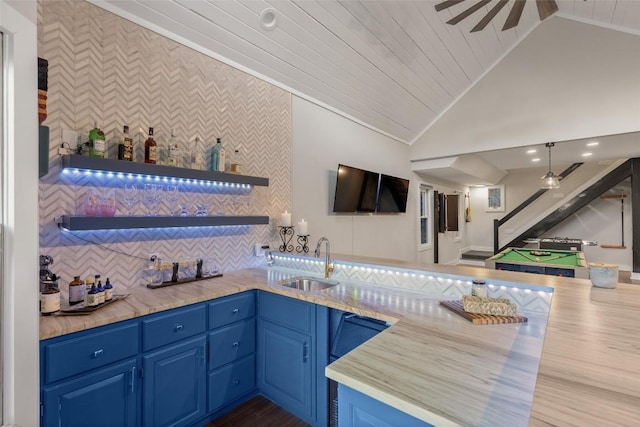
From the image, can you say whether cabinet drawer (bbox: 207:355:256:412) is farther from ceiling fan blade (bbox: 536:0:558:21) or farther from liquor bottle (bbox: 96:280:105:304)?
ceiling fan blade (bbox: 536:0:558:21)

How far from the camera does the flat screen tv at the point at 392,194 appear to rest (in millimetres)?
4582

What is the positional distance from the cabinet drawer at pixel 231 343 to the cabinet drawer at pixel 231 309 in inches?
1.9

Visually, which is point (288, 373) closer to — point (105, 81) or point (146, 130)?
point (146, 130)

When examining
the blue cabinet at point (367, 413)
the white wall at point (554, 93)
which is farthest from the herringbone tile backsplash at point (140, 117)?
the white wall at point (554, 93)

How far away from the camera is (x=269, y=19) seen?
250cm

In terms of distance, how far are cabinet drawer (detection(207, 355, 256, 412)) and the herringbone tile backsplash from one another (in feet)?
2.92

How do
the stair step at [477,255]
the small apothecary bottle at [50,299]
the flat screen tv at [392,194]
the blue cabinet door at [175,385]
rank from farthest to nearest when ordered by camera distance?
1. the stair step at [477,255]
2. the flat screen tv at [392,194]
3. the blue cabinet door at [175,385]
4. the small apothecary bottle at [50,299]

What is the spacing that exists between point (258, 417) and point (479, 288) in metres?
1.73

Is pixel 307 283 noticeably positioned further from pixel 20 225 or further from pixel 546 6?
pixel 546 6

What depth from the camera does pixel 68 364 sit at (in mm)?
1374

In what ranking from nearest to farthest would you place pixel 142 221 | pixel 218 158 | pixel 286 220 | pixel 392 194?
pixel 142 221
pixel 218 158
pixel 286 220
pixel 392 194

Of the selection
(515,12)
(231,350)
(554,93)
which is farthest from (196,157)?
(554,93)

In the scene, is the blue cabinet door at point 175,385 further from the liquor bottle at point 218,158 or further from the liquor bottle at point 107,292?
the liquor bottle at point 218,158

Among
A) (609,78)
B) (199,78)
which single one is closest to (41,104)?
(199,78)
